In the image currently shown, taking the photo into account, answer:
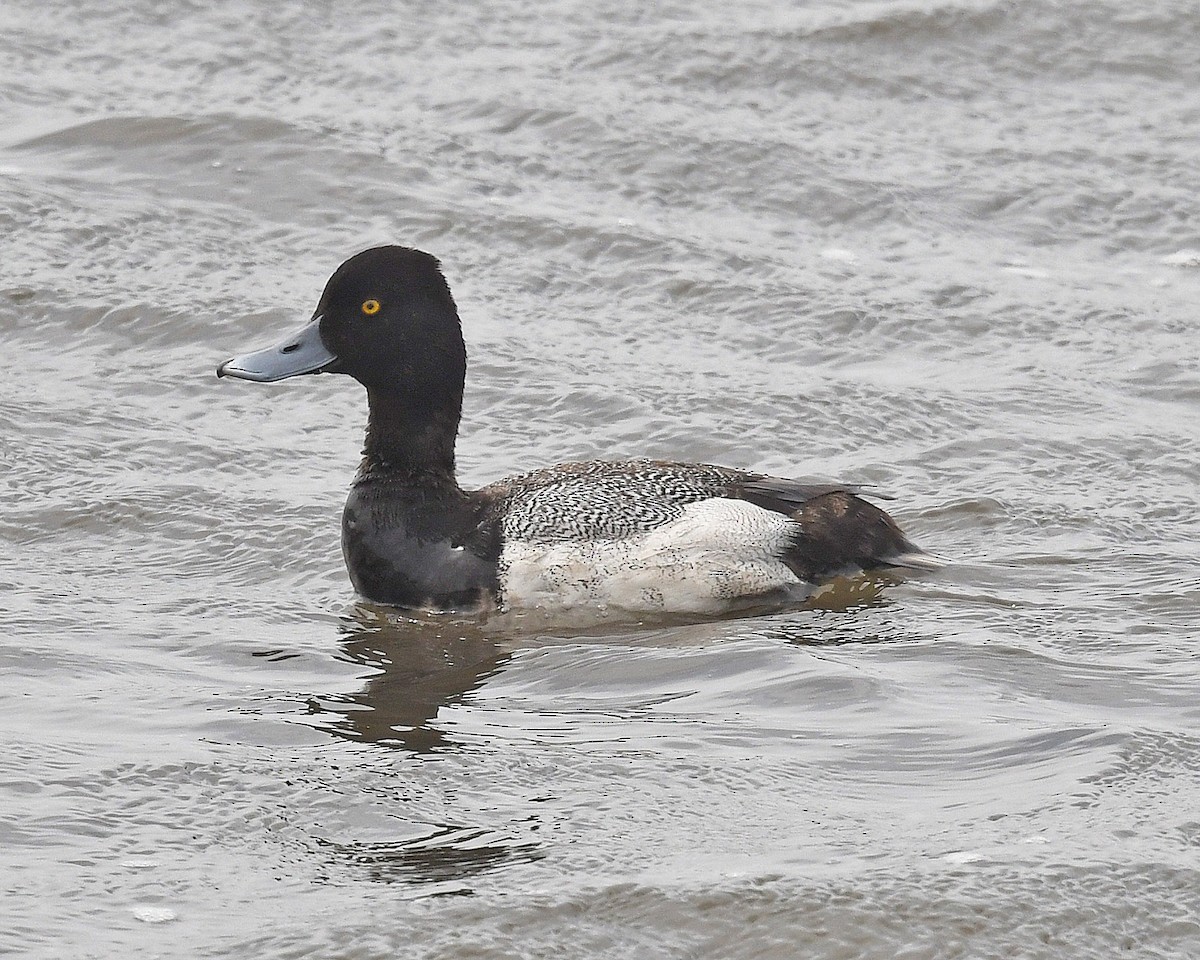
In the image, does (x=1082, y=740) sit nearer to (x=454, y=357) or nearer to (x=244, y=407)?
(x=454, y=357)

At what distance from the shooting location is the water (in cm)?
553

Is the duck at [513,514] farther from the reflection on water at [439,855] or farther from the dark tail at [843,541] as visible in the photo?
the reflection on water at [439,855]

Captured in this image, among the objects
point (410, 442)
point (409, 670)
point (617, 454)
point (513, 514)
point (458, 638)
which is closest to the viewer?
point (409, 670)

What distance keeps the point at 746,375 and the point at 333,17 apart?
5464 millimetres

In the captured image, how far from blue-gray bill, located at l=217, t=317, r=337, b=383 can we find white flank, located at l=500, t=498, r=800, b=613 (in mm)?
1063

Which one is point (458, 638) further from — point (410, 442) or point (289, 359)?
point (289, 359)

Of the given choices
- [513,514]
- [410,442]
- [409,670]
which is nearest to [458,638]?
[409,670]

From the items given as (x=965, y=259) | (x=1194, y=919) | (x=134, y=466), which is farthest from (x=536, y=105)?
(x=1194, y=919)

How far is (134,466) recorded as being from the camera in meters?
8.97

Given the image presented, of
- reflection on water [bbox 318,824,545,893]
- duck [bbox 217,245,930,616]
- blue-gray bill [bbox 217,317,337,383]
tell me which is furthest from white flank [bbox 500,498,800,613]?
reflection on water [bbox 318,824,545,893]

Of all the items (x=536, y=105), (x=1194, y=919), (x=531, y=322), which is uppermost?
(x=536, y=105)

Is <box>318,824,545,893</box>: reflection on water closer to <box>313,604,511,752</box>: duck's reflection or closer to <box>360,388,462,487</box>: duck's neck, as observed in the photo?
<box>313,604,511,752</box>: duck's reflection

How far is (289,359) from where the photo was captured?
8.06 m

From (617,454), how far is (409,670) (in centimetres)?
238
